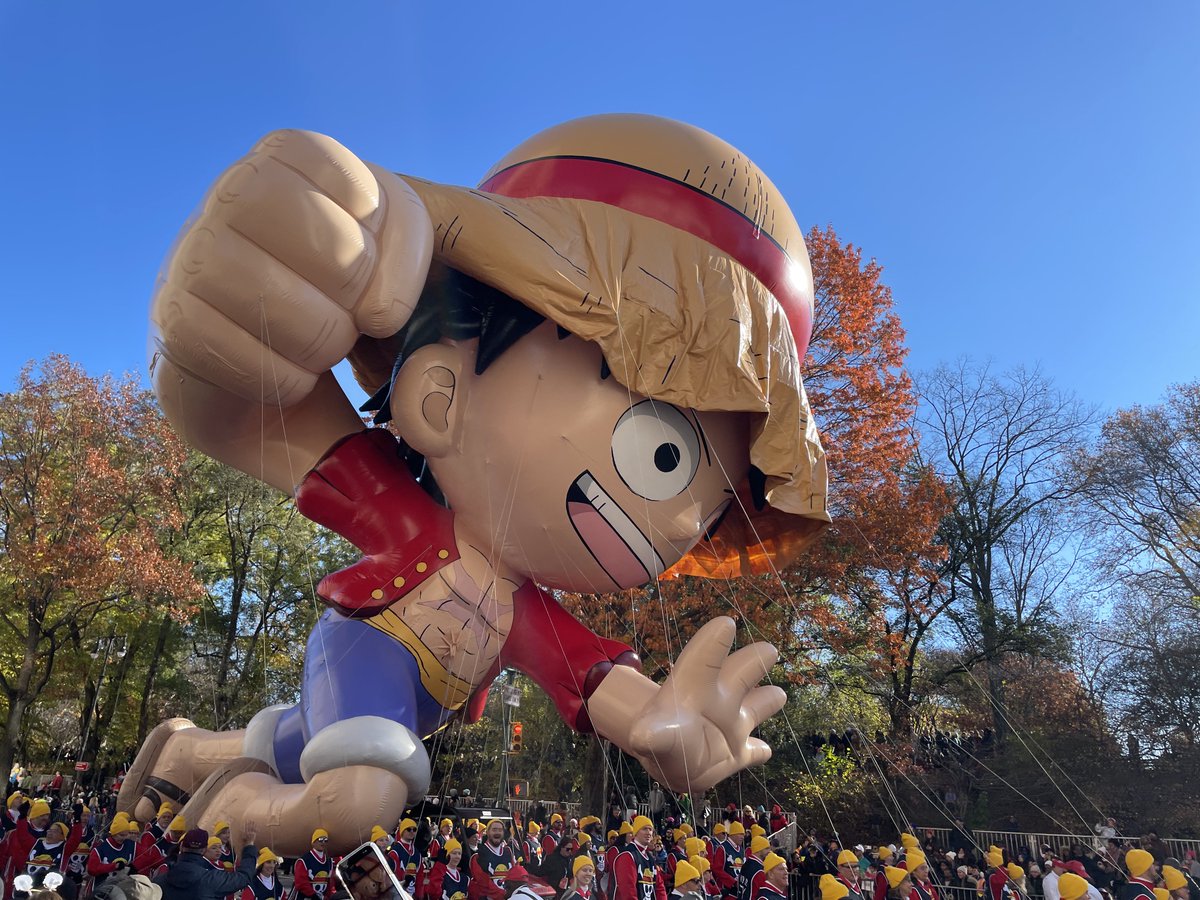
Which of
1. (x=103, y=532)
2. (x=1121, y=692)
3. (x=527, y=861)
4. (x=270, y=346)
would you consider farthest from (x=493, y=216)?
(x=1121, y=692)

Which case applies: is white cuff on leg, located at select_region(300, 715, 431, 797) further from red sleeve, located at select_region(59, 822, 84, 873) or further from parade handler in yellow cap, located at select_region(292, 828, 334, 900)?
red sleeve, located at select_region(59, 822, 84, 873)

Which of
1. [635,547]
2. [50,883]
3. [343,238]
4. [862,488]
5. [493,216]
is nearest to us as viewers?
[50,883]

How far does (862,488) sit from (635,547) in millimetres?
10736

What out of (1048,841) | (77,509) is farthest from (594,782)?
(77,509)

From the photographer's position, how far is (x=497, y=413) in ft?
18.5

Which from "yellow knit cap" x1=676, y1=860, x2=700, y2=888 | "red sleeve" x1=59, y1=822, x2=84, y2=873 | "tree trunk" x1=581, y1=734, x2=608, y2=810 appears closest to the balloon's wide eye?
"yellow knit cap" x1=676, y1=860, x2=700, y2=888

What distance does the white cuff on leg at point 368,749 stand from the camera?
490 centimetres

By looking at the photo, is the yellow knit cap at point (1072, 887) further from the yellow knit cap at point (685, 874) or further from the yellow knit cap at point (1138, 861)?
the yellow knit cap at point (685, 874)

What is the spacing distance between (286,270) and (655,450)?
8.20ft

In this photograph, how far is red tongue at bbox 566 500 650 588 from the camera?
18.2 feet

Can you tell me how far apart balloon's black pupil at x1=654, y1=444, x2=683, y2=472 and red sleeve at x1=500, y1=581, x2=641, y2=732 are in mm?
1460

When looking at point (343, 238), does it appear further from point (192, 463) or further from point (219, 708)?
point (219, 708)

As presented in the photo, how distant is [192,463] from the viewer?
20.6m

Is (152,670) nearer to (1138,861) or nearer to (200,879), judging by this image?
(200,879)
